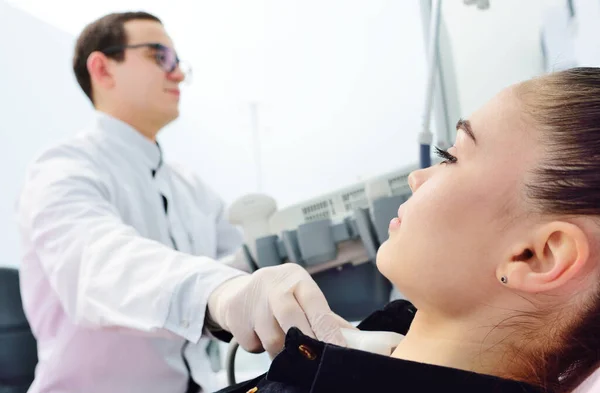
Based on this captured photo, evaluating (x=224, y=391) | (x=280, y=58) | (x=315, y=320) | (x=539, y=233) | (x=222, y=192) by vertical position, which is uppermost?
(x=280, y=58)

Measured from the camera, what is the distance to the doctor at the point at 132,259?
723mm

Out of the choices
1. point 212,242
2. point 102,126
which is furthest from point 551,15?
point 102,126

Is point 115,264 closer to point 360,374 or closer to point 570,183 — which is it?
point 360,374

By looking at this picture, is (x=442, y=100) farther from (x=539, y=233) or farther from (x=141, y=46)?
(x=539, y=233)

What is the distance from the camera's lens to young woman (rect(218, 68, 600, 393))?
529 millimetres

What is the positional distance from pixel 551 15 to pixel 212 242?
1.10 m

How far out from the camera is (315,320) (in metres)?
0.67

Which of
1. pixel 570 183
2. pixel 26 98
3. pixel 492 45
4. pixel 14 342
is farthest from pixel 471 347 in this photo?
pixel 26 98

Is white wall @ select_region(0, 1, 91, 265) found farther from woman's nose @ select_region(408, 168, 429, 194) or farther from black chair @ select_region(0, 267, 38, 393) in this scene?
woman's nose @ select_region(408, 168, 429, 194)

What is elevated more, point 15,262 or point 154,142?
point 154,142

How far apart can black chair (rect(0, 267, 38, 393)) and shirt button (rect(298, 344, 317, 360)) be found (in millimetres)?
981

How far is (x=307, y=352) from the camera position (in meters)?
0.58

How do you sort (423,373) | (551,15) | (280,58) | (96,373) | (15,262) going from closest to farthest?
(423,373), (96,373), (551,15), (15,262), (280,58)

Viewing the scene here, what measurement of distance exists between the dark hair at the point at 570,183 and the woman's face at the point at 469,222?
2 centimetres
